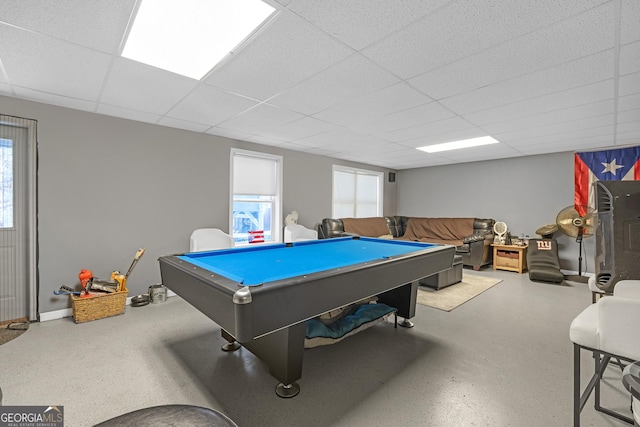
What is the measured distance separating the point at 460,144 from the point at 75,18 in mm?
4799

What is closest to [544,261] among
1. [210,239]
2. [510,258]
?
[510,258]

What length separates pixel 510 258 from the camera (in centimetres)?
548

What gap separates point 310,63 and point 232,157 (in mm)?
2698

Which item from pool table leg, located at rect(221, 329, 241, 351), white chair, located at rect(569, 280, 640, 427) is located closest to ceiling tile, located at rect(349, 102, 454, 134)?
white chair, located at rect(569, 280, 640, 427)

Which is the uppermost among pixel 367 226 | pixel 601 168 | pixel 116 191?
pixel 601 168

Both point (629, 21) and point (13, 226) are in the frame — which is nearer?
point (629, 21)

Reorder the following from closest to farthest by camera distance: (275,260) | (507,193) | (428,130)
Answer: (275,260) → (428,130) → (507,193)

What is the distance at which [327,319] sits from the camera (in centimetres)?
244

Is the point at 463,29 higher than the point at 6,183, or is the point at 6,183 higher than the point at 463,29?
the point at 463,29

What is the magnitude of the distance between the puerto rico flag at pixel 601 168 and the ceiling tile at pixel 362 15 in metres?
4.64

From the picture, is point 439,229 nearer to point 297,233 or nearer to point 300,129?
point 297,233

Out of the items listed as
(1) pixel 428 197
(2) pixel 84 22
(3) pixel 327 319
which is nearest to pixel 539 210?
(1) pixel 428 197

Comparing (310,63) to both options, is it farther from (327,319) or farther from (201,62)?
(327,319)

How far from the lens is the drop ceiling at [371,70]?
1587 millimetres
